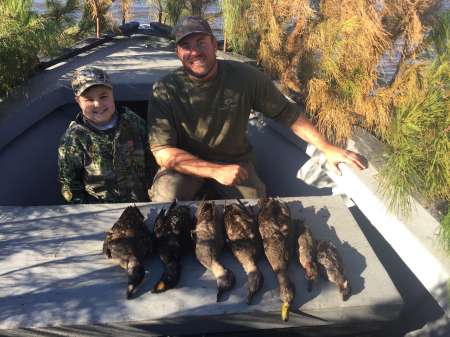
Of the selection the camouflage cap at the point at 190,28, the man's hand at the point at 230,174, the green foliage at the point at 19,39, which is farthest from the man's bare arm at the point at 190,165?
the green foliage at the point at 19,39

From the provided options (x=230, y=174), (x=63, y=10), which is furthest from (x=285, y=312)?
(x=63, y=10)

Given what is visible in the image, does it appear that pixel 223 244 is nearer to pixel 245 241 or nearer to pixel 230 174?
pixel 245 241

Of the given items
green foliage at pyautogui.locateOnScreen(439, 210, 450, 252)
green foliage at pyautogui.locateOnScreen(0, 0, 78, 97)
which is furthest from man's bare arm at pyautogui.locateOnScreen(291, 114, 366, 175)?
green foliage at pyautogui.locateOnScreen(0, 0, 78, 97)

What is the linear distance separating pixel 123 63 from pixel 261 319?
13.8ft

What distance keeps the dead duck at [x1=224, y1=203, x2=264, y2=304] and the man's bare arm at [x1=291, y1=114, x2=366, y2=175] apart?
0.82m

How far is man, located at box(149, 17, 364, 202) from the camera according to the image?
10.7ft

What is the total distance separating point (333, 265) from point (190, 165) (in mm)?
1449

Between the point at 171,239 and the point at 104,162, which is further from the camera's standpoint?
the point at 104,162

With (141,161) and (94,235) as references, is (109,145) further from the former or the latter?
(94,235)

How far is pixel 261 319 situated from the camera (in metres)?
2.00

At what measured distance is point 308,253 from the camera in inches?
87.1

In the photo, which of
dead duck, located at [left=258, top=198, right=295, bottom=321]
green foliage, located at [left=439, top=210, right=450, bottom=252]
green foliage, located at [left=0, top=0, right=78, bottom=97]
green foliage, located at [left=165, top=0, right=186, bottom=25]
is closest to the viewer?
green foliage, located at [left=439, top=210, right=450, bottom=252]

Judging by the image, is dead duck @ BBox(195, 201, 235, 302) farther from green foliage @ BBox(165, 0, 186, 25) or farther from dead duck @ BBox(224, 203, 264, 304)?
green foliage @ BBox(165, 0, 186, 25)

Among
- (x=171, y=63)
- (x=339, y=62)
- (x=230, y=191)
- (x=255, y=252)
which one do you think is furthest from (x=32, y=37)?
(x=255, y=252)
